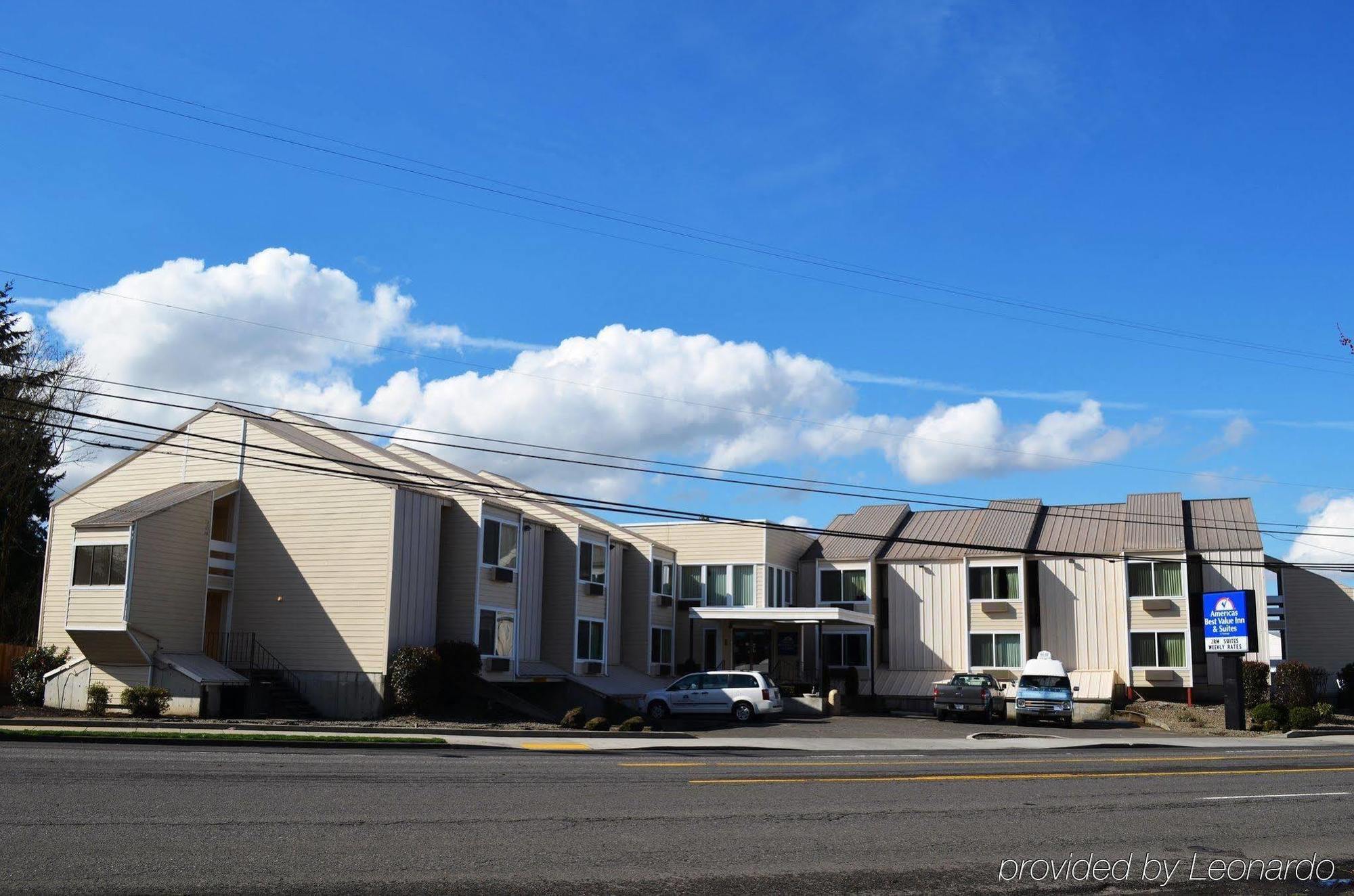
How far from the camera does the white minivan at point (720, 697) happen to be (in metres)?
34.6

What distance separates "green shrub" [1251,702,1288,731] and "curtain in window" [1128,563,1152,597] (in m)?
7.66

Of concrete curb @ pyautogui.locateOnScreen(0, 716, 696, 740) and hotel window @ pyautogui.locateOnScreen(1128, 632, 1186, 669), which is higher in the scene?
hotel window @ pyautogui.locateOnScreen(1128, 632, 1186, 669)

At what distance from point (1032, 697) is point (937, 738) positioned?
9108 mm

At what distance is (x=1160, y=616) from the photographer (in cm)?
4278

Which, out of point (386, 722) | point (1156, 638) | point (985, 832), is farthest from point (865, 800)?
point (1156, 638)

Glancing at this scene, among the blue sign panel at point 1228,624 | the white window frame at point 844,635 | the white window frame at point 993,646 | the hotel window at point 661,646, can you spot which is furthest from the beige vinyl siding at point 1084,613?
the hotel window at point 661,646

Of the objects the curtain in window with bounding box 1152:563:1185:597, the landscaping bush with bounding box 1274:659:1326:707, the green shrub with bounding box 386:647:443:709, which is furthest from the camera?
the curtain in window with bounding box 1152:563:1185:597

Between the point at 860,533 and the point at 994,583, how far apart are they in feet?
21.2

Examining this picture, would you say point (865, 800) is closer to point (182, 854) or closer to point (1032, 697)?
point (182, 854)

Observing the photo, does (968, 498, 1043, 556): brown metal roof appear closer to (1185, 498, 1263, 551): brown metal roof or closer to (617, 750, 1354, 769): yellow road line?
(1185, 498, 1263, 551): brown metal roof

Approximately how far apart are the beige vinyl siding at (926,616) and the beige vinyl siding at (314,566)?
2411 cm

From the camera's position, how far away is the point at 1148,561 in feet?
142

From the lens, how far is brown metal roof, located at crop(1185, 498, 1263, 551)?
4312 centimetres

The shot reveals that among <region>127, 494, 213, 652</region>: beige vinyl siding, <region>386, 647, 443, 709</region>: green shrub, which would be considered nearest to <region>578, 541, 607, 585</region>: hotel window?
<region>386, 647, 443, 709</region>: green shrub
